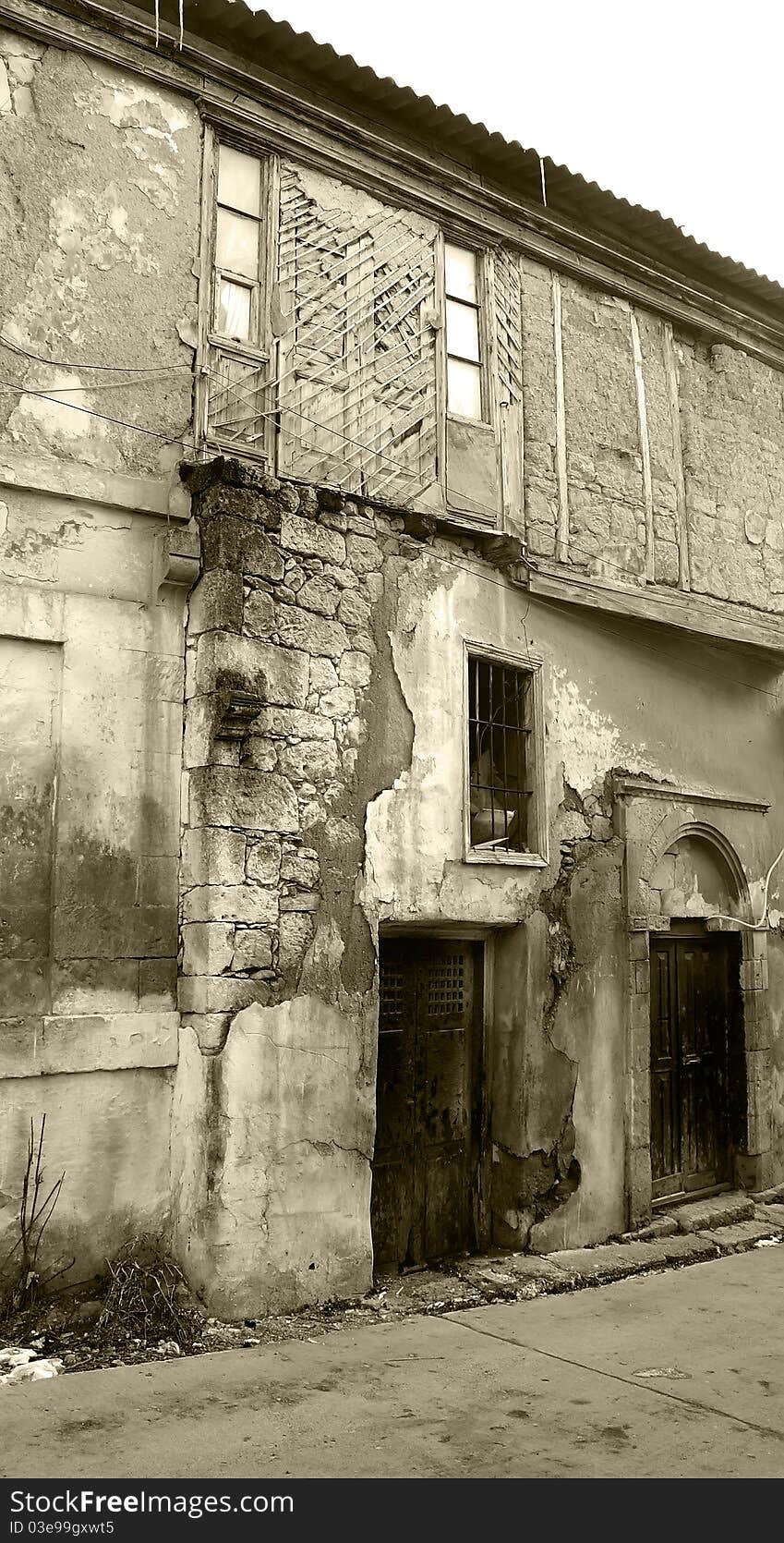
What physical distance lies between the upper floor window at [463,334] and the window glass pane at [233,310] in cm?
165

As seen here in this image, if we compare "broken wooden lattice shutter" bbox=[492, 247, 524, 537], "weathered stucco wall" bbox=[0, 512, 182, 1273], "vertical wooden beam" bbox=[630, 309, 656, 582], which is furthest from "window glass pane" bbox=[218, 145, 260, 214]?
"vertical wooden beam" bbox=[630, 309, 656, 582]

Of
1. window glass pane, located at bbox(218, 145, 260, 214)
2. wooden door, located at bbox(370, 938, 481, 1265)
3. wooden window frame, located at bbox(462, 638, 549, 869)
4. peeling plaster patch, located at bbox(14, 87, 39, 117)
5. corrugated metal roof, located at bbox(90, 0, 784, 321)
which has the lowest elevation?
wooden door, located at bbox(370, 938, 481, 1265)

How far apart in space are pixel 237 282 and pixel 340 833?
3514 mm

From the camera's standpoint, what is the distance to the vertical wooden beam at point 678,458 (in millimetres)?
9625

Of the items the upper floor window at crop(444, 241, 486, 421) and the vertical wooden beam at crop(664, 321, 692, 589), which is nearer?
the upper floor window at crop(444, 241, 486, 421)

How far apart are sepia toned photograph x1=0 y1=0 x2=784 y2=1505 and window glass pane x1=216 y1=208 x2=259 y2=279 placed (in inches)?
1.3

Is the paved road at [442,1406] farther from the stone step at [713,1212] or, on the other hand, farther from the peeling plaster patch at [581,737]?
the peeling plaster patch at [581,737]

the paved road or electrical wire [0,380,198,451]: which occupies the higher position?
electrical wire [0,380,198,451]

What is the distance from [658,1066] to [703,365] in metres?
6.10

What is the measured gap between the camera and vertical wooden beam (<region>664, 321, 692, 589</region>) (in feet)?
31.6

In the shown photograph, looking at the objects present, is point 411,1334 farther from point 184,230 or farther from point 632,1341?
point 184,230

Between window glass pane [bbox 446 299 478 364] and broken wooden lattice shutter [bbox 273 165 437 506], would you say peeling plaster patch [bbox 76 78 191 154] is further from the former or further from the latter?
window glass pane [bbox 446 299 478 364]

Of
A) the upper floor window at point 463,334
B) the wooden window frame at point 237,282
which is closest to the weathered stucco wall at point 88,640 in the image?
the wooden window frame at point 237,282
